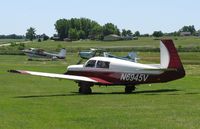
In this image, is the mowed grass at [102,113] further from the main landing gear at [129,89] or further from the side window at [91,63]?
the side window at [91,63]

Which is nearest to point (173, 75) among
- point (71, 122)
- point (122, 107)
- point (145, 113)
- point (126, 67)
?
point (126, 67)

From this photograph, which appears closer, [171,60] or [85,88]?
[171,60]

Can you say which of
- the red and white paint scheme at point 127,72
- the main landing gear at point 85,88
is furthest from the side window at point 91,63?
the main landing gear at point 85,88

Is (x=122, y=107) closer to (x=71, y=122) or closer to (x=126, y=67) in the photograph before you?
(x=71, y=122)

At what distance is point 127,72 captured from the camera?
25.7m

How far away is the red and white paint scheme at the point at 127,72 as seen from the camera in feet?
82.4

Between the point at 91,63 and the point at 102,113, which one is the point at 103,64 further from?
the point at 102,113

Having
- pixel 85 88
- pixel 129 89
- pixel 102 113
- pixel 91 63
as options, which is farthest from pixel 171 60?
pixel 102 113

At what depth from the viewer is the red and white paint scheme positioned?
82.4 ft

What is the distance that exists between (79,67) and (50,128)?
1473 cm

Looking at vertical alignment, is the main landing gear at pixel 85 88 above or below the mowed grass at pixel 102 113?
below

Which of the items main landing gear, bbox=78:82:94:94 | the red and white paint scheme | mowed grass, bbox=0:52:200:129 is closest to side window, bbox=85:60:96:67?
the red and white paint scheme

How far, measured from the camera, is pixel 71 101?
20984mm

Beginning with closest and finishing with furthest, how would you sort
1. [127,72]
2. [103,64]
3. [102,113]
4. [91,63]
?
[102,113] < [127,72] < [103,64] < [91,63]
